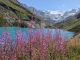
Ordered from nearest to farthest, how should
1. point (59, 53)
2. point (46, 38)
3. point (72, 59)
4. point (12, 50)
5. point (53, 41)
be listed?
point (12, 50) < point (46, 38) < point (53, 41) < point (59, 53) < point (72, 59)

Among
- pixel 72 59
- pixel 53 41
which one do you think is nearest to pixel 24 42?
pixel 53 41

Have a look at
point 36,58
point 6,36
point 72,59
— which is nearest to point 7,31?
point 6,36

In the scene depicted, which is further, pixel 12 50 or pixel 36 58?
pixel 36 58

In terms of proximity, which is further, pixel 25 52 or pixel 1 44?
pixel 25 52

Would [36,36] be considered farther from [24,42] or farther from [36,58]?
[36,58]

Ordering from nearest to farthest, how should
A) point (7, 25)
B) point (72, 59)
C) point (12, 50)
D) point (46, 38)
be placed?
point (7, 25)
point (12, 50)
point (46, 38)
point (72, 59)

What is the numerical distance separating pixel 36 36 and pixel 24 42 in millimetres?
476

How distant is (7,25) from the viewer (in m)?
8.59

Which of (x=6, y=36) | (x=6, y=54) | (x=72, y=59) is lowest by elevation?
(x=72, y=59)

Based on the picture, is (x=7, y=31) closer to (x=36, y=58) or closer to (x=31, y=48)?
(x=31, y=48)

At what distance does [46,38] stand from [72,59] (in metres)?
4.42

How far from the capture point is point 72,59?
14.2 meters

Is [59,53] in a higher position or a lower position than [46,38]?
lower

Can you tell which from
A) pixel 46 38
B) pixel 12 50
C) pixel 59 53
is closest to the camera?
pixel 12 50
